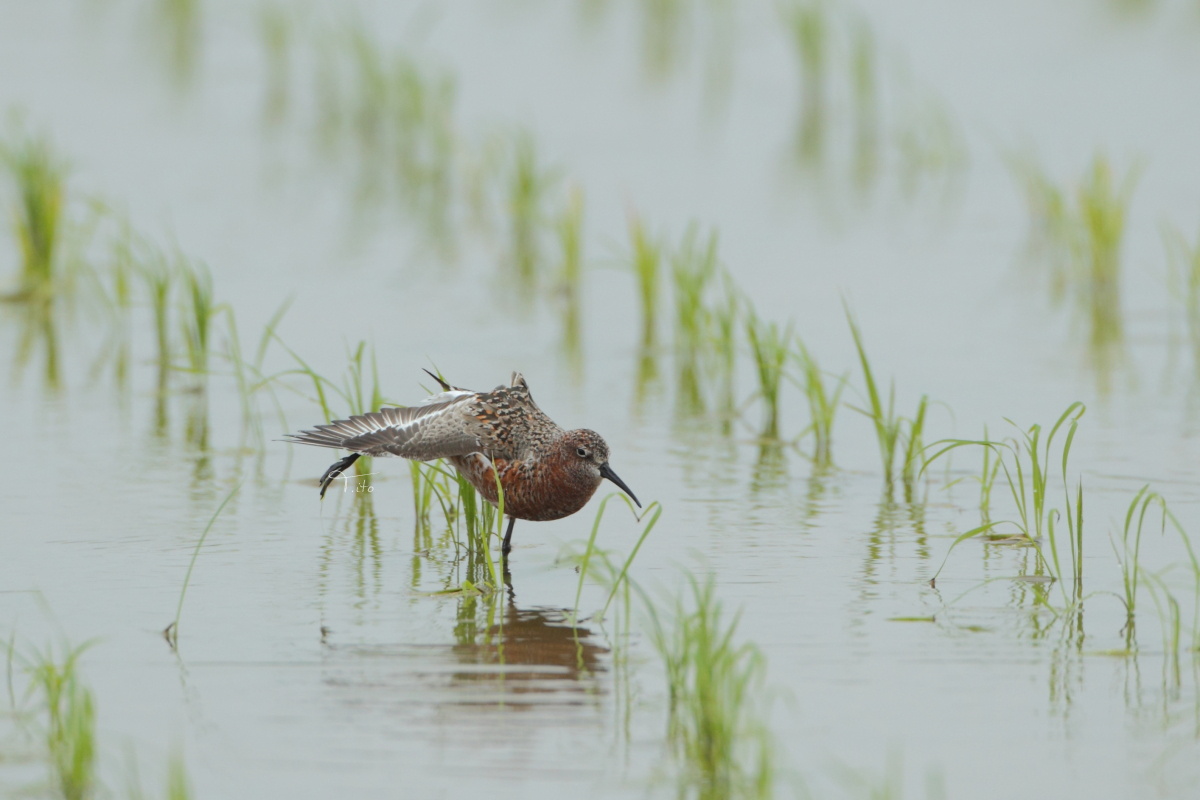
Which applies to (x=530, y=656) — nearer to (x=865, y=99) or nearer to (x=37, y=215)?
(x=37, y=215)

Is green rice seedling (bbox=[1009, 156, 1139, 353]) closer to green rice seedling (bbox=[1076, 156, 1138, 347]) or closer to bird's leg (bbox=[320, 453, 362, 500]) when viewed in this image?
green rice seedling (bbox=[1076, 156, 1138, 347])

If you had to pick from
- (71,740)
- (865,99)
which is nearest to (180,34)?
(865,99)

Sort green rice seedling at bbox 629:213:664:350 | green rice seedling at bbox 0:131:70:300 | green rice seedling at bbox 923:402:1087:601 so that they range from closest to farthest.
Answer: green rice seedling at bbox 923:402:1087:601
green rice seedling at bbox 629:213:664:350
green rice seedling at bbox 0:131:70:300

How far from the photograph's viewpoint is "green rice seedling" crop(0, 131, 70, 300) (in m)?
10.9

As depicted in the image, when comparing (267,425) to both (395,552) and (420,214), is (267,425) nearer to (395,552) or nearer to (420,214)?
(395,552)

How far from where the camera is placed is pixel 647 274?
1055 cm

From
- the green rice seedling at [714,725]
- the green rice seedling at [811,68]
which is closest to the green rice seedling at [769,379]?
the green rice seedling at [714,725]

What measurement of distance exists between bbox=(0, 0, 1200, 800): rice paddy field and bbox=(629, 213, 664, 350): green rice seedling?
23mm

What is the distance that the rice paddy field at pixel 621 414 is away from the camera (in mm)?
4996

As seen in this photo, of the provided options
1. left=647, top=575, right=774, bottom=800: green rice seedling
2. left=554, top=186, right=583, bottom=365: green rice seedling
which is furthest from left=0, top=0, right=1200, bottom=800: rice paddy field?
left=554, top=186, right=583, bottom=365: green rice seedling

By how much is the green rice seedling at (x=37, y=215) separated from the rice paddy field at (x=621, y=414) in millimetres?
42

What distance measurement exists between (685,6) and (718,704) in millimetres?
19458

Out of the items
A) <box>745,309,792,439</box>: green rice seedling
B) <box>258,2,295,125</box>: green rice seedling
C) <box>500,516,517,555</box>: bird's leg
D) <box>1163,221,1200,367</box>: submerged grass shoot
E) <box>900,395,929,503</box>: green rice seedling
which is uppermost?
<box>258,2,295,125</box>: green rice seedling

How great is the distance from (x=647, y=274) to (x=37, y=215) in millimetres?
4077
